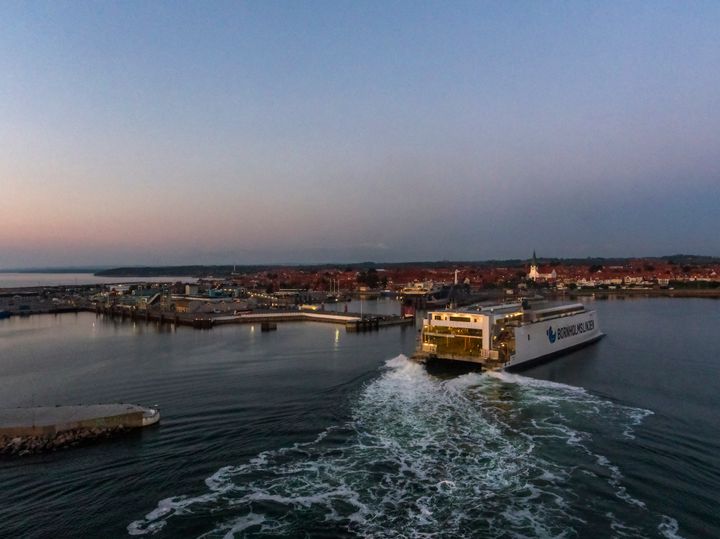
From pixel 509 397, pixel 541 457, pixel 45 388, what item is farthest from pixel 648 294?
pixel 45 388

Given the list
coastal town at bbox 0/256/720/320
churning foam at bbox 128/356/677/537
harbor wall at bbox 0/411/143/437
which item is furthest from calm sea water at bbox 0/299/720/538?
coastal town at bbox 0/256/720/320

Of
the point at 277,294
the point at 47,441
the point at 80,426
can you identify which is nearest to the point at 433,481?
the point at 80,426

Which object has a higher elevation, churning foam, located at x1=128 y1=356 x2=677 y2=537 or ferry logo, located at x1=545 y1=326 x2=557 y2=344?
ferry logo, located at x1=545 y1=326 x2=557 y2=344

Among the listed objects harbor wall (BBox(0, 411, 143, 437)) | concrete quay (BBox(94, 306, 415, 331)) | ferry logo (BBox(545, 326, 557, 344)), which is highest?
ferry logo (BBox(545, 326, 557, 344))

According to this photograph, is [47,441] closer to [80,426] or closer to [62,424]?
[62,424]

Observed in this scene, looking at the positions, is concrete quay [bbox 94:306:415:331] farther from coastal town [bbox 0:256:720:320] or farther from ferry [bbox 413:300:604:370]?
ferry [bbox 413:300:604:370]

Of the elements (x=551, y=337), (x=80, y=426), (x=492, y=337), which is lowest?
(x=80, y=426)
